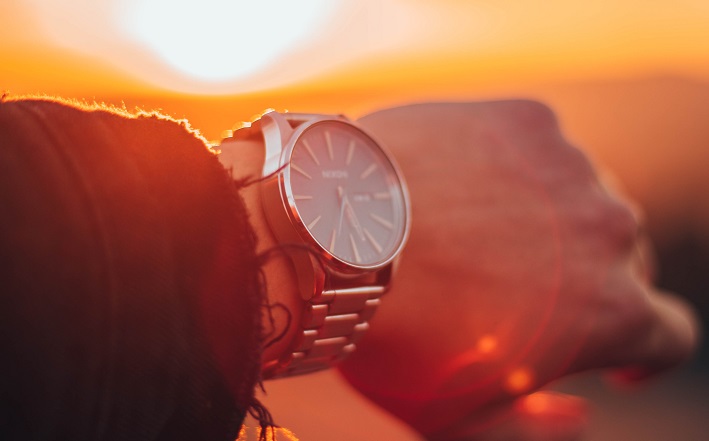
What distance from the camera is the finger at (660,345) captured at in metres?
1.87

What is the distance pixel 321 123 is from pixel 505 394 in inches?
32.5

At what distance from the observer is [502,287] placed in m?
1.65

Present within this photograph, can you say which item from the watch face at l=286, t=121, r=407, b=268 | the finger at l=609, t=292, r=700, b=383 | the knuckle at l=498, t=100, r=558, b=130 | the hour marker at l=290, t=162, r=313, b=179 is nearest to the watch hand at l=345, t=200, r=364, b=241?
the watch face at l=286, t=121, r=407, b=268

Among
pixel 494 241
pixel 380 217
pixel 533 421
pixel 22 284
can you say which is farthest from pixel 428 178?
pixel 22 284

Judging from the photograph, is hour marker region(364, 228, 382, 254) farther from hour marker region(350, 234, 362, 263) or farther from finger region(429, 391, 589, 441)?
finger region(429, 391, 589, 441)

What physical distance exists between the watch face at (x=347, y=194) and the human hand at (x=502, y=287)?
0.73 ft

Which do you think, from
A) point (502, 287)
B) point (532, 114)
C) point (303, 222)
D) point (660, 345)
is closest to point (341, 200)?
point (303, 222)

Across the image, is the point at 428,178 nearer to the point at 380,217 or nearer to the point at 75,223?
the point at 380,217

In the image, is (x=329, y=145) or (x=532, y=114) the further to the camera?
(x=532, y=114)

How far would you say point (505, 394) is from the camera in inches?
64.6

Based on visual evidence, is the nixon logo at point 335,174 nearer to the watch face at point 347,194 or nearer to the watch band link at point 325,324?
the watch face at point 347,194

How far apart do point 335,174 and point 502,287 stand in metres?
0.58

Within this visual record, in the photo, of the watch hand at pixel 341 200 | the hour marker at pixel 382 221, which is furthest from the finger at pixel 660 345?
the watch hand at pixel 341 200

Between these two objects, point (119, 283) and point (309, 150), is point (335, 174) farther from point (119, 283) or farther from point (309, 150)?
point (119, 283)
